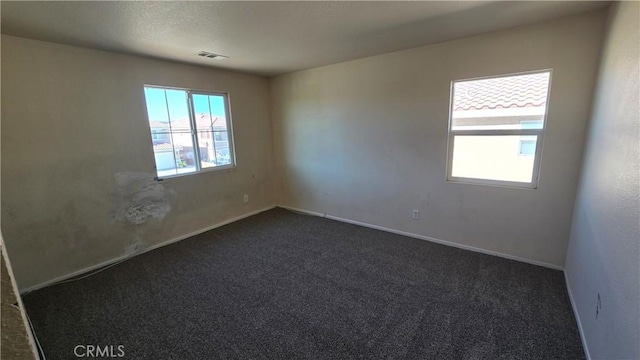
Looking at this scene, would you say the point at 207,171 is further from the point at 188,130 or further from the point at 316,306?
the point at 316,306

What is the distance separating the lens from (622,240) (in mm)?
1403

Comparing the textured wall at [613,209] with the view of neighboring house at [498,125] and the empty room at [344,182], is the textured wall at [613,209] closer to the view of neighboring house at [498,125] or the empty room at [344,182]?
the empty room at [344,182]

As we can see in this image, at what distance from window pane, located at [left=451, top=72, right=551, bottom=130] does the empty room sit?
2cm

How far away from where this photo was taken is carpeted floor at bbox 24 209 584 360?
1889 mm

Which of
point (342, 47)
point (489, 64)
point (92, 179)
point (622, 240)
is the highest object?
point (342, 47)

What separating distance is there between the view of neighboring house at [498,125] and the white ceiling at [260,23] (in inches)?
22.4

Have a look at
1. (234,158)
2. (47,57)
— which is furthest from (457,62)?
(47,57)

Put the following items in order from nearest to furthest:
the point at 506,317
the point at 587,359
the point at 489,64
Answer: the point at 587,359 < the point at 506,317 < the point at 489,64

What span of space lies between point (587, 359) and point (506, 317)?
467 millimetres

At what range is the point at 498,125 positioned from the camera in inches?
114

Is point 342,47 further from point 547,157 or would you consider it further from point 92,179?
point 92,179

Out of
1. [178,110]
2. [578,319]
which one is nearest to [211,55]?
[178,110]

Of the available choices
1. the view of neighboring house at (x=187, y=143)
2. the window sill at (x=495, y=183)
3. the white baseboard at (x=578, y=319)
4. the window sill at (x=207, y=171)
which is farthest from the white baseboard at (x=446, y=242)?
the view of neighboring house at (x=187, y=143)

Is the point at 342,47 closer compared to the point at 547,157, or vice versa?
the point at 547,157
